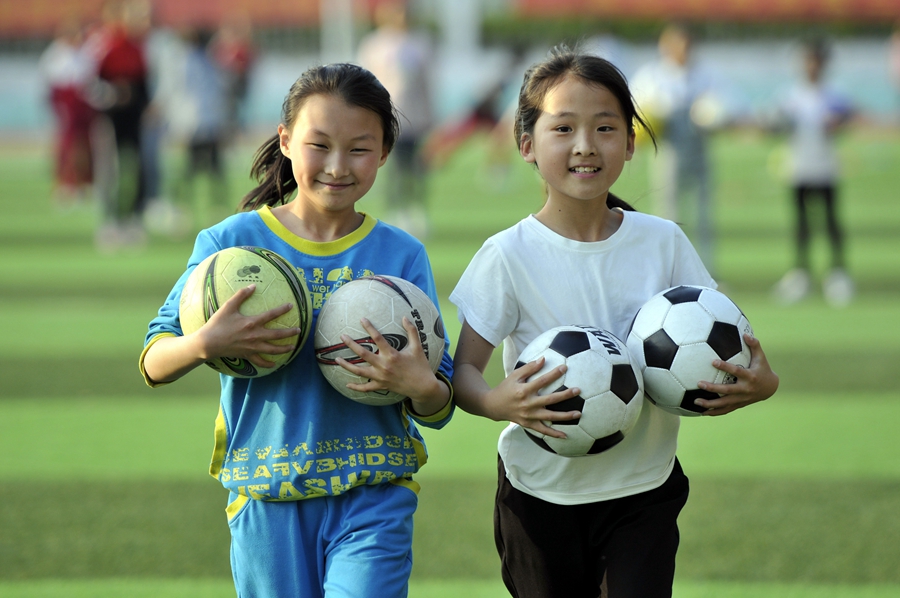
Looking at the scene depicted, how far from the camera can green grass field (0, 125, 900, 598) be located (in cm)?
438

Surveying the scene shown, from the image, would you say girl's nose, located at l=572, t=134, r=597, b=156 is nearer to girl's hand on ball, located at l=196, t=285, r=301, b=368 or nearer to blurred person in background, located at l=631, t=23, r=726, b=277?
girl's hand on ball, located at l=196, t=285, r=301, b=368

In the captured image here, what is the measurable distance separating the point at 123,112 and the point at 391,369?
506 inches

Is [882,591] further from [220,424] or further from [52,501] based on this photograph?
[52,501]

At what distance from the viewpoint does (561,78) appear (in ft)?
10.5

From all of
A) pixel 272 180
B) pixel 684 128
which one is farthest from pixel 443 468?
pixel 684 128

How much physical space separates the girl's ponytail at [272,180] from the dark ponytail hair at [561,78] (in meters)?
0.77

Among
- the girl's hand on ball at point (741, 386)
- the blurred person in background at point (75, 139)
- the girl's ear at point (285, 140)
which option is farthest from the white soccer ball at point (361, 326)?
the blurred person in background at point (75, 139)

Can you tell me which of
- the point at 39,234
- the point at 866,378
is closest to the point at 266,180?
the point at 866,378

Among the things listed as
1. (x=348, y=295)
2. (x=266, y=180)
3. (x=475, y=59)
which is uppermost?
(x=475, y=59)

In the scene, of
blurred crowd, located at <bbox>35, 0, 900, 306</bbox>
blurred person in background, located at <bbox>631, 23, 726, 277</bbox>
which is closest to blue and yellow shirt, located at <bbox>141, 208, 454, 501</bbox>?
blurred crowd, located at <bbox>35, 0, 900, 306</bbox>

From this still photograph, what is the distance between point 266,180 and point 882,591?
2746 millimetres

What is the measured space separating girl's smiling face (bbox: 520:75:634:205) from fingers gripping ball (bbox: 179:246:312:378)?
82 cm

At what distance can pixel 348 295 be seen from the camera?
9.82ft

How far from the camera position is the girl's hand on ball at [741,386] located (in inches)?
118
